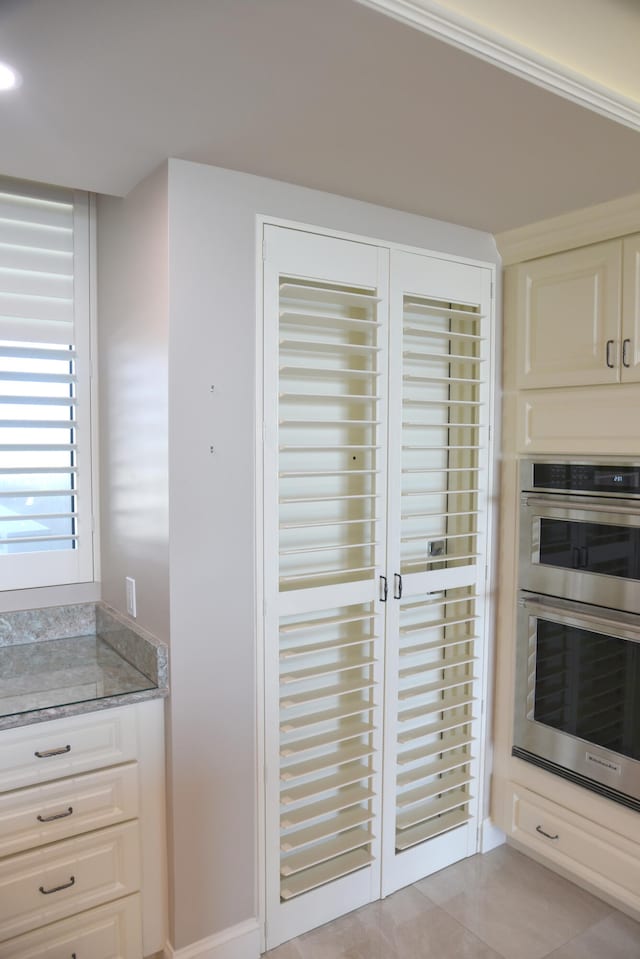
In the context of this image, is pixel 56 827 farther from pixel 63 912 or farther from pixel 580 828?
pixel 580 828

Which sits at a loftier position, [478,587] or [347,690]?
[478,587]

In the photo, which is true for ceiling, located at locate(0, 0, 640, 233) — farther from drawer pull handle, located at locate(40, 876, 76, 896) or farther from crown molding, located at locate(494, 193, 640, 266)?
drawer pull handle, located at locate(40, 876, 76, 896)

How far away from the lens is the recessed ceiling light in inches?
54.2

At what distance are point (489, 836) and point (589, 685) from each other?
2.75 feet

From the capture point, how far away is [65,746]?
1.81 meters

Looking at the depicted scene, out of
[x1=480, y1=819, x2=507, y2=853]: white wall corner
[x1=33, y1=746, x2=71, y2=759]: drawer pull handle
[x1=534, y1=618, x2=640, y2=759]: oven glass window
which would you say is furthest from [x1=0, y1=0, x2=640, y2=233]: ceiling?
[x1=480, y1=819, x2=507, y2=853]: white wall corner

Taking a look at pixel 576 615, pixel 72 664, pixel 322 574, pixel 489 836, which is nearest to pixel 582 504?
pixel 576 615

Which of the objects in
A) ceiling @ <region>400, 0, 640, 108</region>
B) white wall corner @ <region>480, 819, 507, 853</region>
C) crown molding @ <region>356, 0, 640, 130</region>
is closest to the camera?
crown molding @ <region>356, 0, 640, 130</region>

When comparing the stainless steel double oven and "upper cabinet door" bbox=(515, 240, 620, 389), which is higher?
"upper cabinet door" bbox=(515, 240, 620, 389)

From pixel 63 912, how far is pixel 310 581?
1.17 m

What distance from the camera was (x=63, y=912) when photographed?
5.97ft

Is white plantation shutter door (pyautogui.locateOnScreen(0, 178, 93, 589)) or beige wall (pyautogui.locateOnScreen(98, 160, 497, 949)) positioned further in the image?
white plantation shutter door (pyautogui.locateOnScreen(0, 178, 93, 589))

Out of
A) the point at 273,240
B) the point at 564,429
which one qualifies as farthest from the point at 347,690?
the point at 273,240

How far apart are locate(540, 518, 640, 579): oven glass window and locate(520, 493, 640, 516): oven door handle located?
53mm
